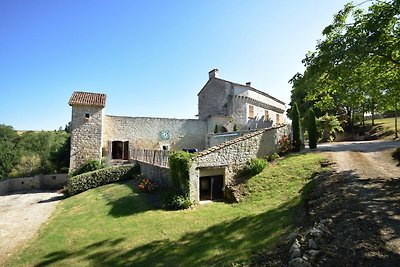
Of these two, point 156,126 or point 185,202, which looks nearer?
point 185,202

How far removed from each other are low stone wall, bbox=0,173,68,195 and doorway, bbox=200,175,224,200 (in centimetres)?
1916

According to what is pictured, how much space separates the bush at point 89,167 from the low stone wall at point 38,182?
372 centimetres

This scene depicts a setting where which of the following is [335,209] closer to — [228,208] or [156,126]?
[228,208]

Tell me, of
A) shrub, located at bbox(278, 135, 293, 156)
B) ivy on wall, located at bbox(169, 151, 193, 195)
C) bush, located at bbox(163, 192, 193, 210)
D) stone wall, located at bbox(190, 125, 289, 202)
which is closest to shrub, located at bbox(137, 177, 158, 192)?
ivy on wall, located at bbox(169, 151, 193, 195)

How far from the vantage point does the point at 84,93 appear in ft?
82.7

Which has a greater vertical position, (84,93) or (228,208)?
(84,93)

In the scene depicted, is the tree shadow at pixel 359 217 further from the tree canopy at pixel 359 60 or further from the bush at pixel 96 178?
the bush at pixel 96 178

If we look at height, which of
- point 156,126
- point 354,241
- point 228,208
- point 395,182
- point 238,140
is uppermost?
point 156,126

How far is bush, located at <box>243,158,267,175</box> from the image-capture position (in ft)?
43.1

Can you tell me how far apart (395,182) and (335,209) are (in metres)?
3.00

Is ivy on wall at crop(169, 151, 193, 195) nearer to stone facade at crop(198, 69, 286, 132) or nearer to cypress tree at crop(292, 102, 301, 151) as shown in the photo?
cypress tree at crop(292, 102, 301, 151)

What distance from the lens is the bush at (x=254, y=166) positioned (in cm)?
1314

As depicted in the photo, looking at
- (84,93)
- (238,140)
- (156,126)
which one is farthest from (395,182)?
(84,93)

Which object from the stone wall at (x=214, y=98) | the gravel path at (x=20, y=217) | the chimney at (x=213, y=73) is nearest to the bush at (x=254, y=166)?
the gravel path at (x=20, y=217)
